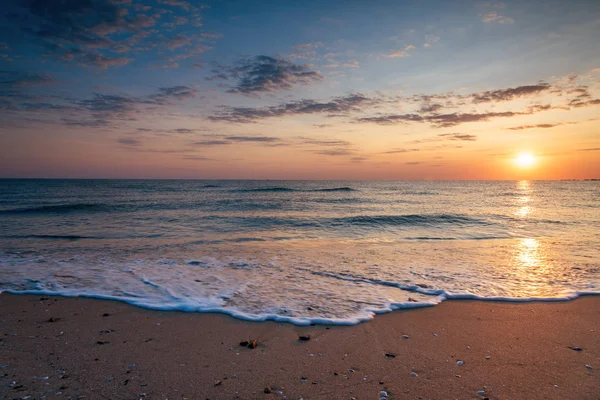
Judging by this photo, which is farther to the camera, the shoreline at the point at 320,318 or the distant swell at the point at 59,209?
the distant swell at the point at 59,209

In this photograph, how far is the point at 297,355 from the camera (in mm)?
4199

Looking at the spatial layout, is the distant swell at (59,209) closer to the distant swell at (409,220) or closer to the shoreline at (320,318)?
the distant swell at (409,220)

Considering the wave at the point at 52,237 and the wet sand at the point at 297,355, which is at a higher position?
the wet sand at the point at 297,355

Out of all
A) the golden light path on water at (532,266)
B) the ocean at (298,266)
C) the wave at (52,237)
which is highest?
the golden light path on water at (532,266)

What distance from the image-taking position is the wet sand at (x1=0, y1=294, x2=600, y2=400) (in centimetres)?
343

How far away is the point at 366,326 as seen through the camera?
510 cm

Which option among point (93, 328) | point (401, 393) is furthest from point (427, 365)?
point (93, 328)

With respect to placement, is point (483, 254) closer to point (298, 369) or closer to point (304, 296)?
point (304, 296)

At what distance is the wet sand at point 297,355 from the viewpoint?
3.43 m

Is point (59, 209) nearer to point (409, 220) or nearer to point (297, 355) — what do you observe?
point (409, 220)

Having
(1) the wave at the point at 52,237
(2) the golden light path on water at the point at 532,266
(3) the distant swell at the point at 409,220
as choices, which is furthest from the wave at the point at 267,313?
(3) the distant swell at the point at 409,220

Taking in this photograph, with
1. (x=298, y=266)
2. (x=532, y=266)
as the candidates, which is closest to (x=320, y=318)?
(x=298, y=266)

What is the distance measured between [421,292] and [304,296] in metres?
2.52

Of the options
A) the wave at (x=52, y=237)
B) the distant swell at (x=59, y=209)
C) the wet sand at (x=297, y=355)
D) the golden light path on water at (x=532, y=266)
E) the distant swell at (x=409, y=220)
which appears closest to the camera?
the wet sand at (x=297, y=355)
